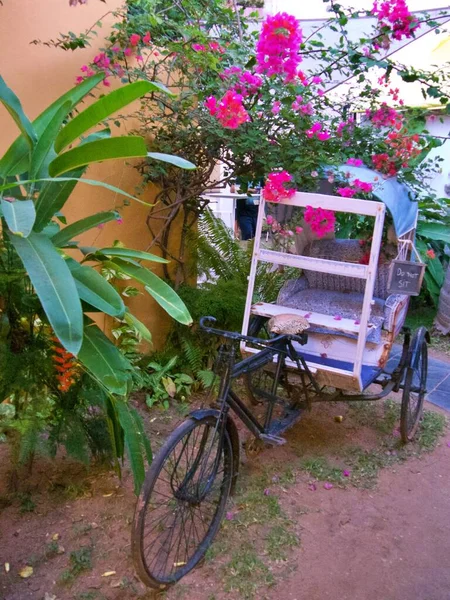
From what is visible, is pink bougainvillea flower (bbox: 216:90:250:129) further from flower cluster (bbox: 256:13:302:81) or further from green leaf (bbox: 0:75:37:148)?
green leaf (bbox: 0:75:37:148)

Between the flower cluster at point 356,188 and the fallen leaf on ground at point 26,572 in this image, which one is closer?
the fallen leaf on ground at point 26,572

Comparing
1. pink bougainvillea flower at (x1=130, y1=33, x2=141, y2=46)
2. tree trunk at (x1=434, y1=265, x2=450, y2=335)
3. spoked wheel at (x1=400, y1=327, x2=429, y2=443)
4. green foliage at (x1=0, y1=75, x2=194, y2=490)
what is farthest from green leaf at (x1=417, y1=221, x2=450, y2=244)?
green foliage at (x1=0, y1=75, x2=194, y2=490)

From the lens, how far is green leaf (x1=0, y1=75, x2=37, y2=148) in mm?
2177

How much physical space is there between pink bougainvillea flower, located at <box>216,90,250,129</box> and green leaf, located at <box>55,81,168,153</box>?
1.51 meters

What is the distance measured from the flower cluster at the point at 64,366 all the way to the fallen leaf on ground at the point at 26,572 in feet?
2.95

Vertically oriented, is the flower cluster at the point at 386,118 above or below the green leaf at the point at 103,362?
above

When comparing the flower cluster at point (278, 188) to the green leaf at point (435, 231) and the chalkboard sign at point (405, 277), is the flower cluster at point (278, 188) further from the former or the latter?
the green leaf at point (435, 231)

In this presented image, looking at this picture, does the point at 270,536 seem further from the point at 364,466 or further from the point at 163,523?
the point at 364,466

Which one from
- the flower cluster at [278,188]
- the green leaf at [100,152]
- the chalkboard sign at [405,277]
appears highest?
the flower cluster at [278,188]

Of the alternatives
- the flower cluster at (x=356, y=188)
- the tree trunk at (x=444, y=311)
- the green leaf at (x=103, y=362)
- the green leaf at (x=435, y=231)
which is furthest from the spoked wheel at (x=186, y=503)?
the green leaf at (x=435, y=231)

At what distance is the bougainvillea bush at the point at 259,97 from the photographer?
3.77m

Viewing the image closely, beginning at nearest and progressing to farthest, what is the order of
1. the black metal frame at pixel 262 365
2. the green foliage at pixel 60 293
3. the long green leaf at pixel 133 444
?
the green foliage at pixel 60 293 → the long green leaf at pixel 133 444 → the black metal frame at pixel 262 365

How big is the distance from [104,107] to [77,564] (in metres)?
2.21

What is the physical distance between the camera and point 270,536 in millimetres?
3074
